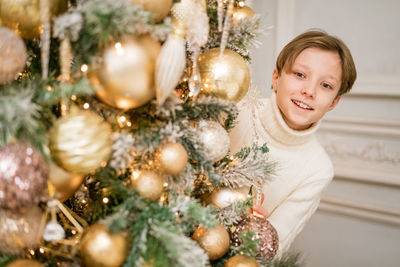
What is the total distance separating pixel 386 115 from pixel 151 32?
1.21 m

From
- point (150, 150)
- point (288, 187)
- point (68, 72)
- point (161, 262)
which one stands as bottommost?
point (288, 187)

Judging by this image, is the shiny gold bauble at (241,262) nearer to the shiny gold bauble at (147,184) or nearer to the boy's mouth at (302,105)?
the shiny gold bauble at (147,184)

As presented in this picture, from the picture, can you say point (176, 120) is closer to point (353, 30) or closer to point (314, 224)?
point (353, 30)

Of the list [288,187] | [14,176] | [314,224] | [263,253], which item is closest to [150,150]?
[14,176]

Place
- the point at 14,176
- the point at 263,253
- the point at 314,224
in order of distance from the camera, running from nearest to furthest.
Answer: the point at 14,176 → the point at 263,253 → the point at 314,224

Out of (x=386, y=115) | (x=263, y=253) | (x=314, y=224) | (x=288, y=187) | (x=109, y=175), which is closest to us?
(x=109, y=175)

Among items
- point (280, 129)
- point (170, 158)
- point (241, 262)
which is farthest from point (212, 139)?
point (280, 129)

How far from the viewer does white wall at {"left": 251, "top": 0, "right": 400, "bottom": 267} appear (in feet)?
4.34

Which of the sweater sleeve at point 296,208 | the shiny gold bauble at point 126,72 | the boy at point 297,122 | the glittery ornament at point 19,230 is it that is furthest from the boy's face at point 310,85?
the glittery ornament at point 19,230

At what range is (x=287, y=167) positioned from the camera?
Result: 2.99 feet

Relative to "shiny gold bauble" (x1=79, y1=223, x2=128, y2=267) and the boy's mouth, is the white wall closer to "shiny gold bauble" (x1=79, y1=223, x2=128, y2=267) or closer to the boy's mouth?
the boy's mouth

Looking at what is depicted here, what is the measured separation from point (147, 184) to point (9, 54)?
222 mm

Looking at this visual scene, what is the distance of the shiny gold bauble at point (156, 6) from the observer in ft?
1.36

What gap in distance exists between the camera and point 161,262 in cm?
42
